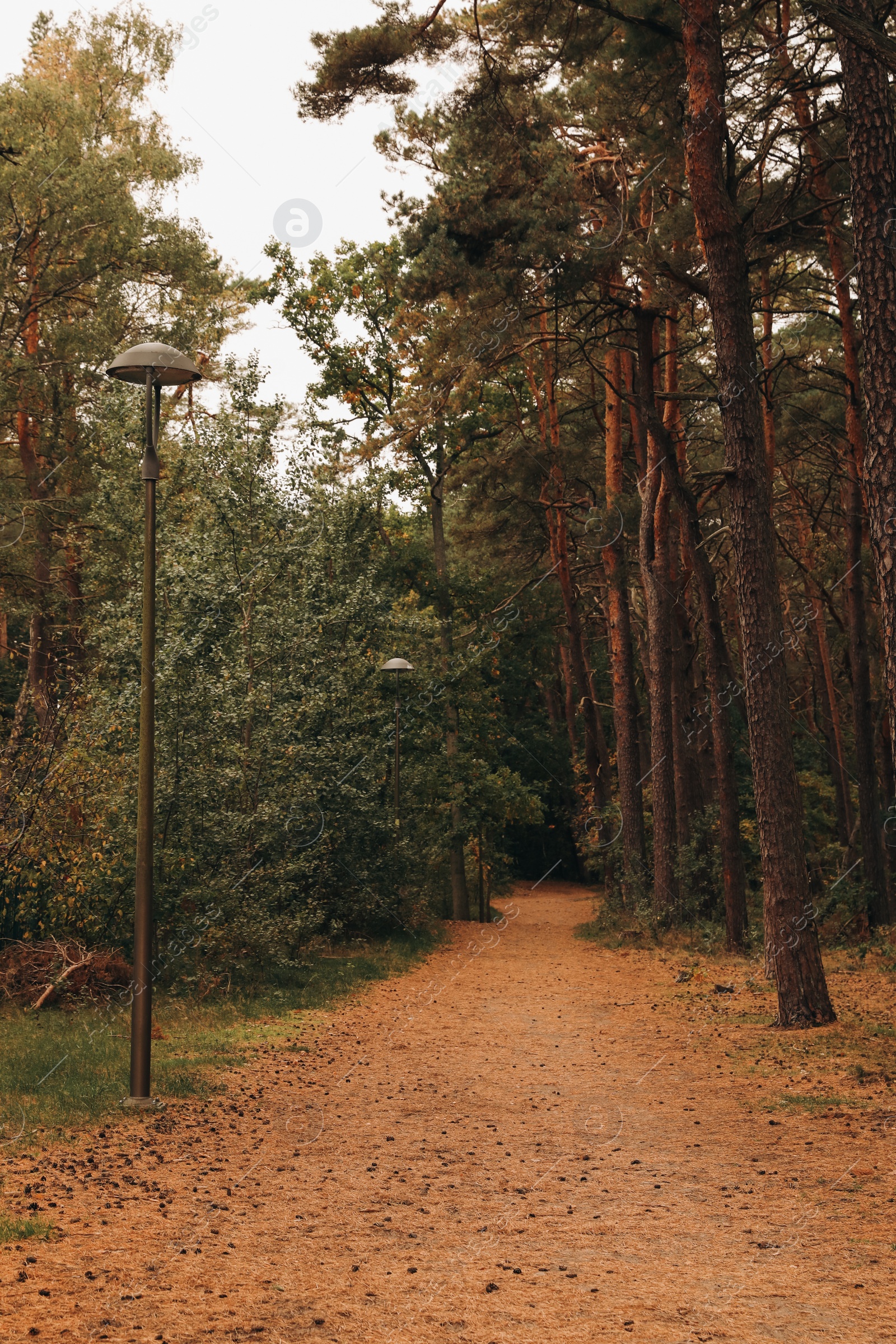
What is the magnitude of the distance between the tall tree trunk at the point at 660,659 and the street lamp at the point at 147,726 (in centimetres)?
1167

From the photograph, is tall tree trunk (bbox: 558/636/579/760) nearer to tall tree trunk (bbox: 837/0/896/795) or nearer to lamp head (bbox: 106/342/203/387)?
tall tree trunk (bbox: 837/0/896/795)

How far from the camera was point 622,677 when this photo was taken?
72.5 ft

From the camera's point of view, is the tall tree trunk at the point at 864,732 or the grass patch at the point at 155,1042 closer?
the grass patch at the point at 155,1042

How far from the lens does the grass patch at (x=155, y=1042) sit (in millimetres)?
7133

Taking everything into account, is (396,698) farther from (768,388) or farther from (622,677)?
(768,388)

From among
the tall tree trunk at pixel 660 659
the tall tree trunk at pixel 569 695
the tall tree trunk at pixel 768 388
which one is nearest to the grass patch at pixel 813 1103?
the tall tree trunk at pixel 660 659

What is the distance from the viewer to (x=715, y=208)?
10.6m

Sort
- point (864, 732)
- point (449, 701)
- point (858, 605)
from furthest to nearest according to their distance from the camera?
point (449, 701)
point (858, 605)
point (864, 732)

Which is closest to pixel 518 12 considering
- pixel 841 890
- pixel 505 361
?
pixel 505 361

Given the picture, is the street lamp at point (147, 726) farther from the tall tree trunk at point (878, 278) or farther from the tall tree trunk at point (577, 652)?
the tall tree trunk at point (577, 652)

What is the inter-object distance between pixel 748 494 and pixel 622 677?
11670 millimetres

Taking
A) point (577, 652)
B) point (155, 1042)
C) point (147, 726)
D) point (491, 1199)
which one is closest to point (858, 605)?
point (577, 652)

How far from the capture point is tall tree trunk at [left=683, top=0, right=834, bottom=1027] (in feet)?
33.8

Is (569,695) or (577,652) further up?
(569,695)
